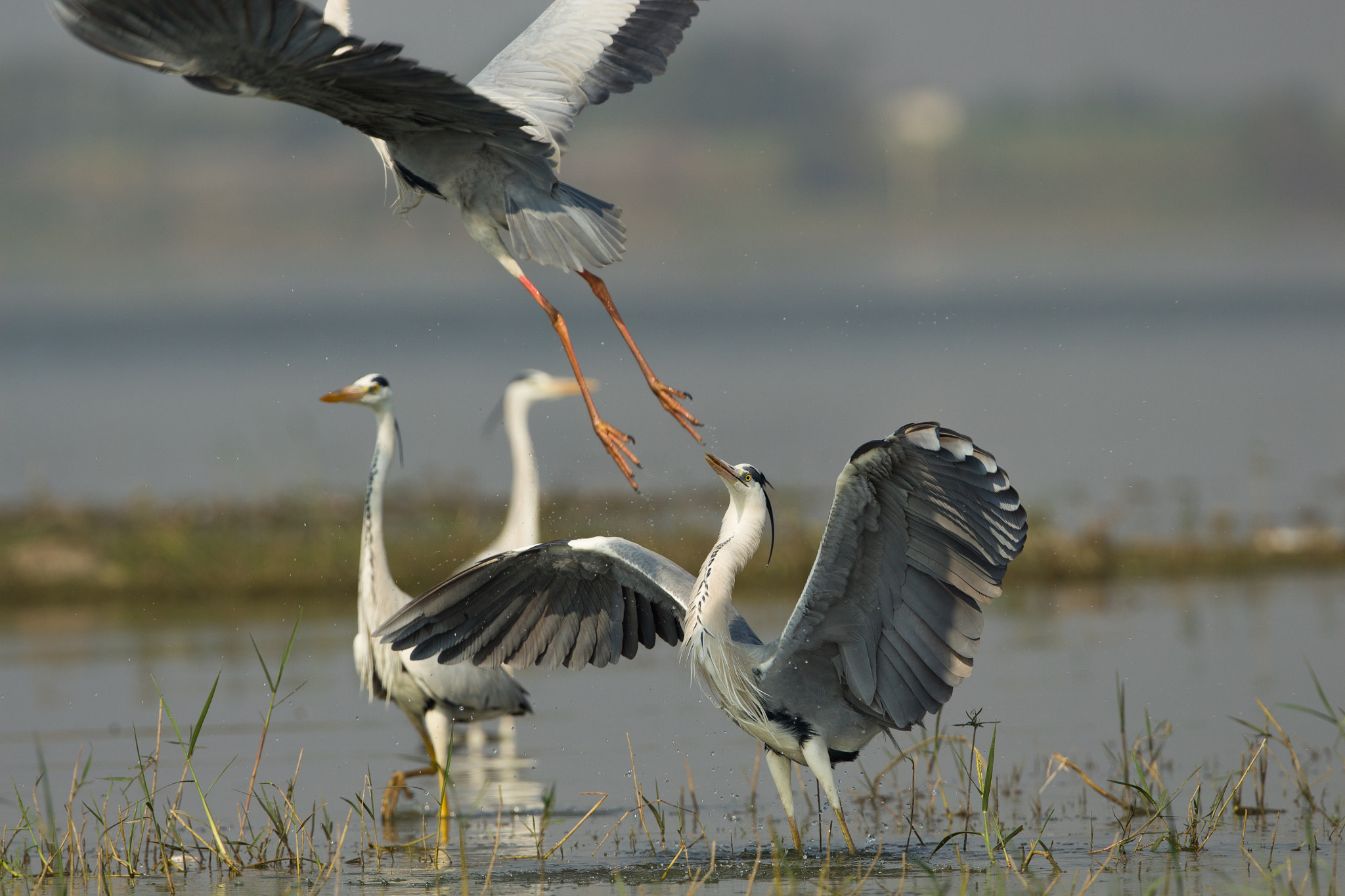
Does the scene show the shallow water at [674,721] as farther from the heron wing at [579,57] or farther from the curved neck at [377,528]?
the heron wing at [579,57]

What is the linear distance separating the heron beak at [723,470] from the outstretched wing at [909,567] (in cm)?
56

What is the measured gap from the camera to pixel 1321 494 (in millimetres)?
13500

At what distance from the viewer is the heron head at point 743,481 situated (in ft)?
18.7

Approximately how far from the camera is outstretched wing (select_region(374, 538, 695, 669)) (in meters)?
6.11

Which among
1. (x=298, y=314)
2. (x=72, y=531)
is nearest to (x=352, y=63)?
(x=72, y=531)

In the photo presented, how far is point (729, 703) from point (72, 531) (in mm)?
8342

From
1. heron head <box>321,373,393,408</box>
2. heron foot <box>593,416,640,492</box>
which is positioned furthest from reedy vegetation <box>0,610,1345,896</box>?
heron head <box>321,373,393,408</box>

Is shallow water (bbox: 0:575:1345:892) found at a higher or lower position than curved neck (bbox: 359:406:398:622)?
lower

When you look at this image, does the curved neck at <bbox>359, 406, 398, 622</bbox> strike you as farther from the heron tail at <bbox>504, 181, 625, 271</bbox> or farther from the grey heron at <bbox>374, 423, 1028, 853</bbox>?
the heron tail at <bbox>504, 181, 625, 271</bbox>

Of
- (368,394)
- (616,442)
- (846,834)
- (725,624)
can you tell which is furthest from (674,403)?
(368,394)

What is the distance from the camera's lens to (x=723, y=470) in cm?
570

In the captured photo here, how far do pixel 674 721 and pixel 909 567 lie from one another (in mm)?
2997

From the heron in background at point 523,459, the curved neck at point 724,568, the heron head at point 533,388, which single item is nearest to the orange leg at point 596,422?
the curved neck at point 724,568

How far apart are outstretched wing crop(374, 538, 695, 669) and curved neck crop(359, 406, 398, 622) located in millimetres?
1167
